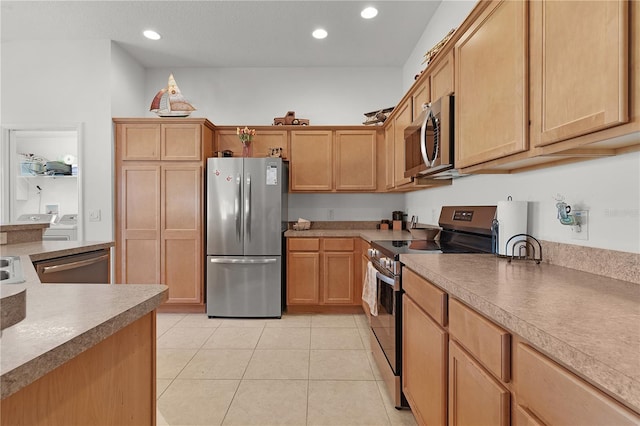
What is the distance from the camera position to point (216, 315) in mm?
3494

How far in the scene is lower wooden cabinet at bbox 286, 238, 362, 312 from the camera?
142 inches

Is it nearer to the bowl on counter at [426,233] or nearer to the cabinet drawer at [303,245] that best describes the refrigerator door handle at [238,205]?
the cabinet drawer at [303,245]

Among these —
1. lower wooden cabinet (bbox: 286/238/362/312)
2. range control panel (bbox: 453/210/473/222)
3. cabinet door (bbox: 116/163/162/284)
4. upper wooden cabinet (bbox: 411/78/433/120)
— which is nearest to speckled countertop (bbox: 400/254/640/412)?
range control panel (bbox: 453/210/473/222)

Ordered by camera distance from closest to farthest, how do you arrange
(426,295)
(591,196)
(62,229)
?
(591,196)
(426,295)
(62,229)

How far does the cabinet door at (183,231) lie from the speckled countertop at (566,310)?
9.31ft

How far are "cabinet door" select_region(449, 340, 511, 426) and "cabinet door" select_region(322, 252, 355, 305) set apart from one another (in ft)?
7.82

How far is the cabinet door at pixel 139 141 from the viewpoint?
11.7 ft

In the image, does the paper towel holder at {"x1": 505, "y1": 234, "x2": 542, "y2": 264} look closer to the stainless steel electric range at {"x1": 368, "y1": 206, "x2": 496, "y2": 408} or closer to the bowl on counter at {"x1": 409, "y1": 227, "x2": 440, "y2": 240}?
the stainless steel electric range at {"x1": 368, "y1": 206, "x2": 496, "y2": 408}

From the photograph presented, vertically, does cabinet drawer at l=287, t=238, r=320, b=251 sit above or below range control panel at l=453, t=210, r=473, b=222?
below

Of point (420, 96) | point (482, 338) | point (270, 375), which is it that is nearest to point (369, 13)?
point (420, 96)

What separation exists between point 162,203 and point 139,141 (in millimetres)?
765

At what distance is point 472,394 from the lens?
1.05m

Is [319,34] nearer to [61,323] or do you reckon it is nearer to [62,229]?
[61,323]

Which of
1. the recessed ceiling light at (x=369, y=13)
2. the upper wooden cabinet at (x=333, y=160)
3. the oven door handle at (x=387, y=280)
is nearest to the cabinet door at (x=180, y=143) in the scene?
the upper wooden cabinet at (x=333, y=160)
